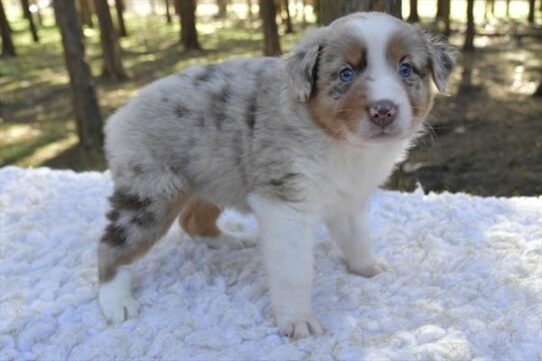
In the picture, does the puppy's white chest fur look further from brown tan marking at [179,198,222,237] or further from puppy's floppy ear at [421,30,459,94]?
brown tan marking at [179,198,222,237]

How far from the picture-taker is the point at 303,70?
112 inches

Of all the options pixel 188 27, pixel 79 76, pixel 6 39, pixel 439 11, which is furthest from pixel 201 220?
pixel 439 11

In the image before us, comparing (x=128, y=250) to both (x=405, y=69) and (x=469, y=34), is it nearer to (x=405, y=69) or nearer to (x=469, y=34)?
(x=405, y=69)

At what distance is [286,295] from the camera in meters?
3.15

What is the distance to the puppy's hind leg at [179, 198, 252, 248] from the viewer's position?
4.22m

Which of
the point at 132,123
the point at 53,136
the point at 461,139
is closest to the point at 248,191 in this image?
the point at 132,123

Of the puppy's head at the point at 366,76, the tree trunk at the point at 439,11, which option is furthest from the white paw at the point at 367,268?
the tree trunk at the point at 439,11

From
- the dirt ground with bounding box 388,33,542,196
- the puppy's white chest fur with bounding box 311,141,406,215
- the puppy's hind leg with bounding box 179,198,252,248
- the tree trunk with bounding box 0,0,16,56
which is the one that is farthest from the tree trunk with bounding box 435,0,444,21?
the puppy's white chest fur with bounding box 311,141,406,215

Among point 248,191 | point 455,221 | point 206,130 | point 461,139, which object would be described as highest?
point 206,130

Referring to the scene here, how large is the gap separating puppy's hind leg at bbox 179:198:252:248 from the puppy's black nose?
181 centimetres

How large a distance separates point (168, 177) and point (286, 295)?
3.08 feet

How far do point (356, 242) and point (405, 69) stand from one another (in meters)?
1.32

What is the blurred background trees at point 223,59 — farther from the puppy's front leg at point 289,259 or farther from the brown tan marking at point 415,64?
the puppy's front leg at point 289,259

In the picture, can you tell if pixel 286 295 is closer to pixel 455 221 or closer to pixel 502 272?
pixel 502 272
